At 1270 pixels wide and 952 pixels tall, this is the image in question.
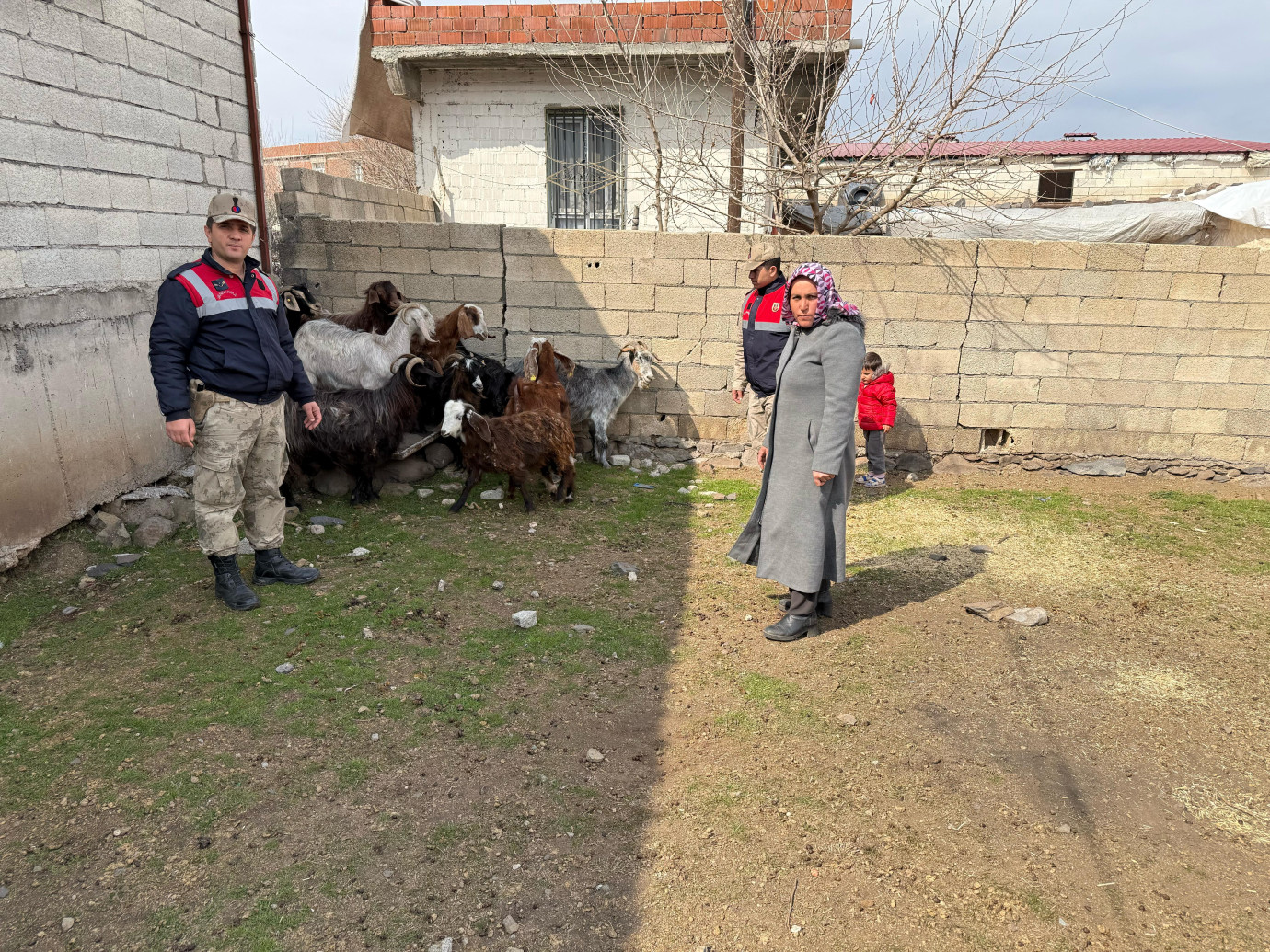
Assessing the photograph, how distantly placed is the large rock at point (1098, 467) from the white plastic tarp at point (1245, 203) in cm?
521

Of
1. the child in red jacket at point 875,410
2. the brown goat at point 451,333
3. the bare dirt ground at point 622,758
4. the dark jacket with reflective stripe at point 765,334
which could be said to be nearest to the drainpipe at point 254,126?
the brown goat at point 451,333

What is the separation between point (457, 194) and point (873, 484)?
7.84 meters

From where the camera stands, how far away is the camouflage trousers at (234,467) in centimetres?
413

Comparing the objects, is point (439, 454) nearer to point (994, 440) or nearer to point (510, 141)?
point (994, 440)

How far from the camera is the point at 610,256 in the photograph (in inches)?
288

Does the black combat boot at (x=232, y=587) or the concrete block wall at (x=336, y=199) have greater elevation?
the concrete block wall at (x=336, y=199)

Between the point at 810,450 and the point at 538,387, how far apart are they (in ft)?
10.5

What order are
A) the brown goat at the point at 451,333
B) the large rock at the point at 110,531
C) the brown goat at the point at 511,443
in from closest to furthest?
the large rock at the point at 110,531 → the brown goat at the point at 511,443 → the brown goat at the point at 451,333

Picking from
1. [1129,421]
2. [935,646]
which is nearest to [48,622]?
[935,646]

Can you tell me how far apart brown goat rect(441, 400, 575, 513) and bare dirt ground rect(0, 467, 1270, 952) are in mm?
806

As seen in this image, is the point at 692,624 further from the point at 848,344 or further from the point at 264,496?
the point at 264,496

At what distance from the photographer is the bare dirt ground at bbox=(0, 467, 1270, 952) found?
250 centimetres

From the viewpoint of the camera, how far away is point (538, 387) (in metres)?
6.69

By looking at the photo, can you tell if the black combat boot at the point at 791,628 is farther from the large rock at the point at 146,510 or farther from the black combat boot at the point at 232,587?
the large rock at the point at 146,510
